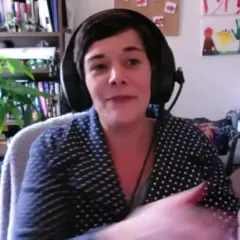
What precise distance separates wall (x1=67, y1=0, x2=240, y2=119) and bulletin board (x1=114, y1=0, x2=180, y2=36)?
0.16 feet

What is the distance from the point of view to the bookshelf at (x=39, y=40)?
2080 millimetres

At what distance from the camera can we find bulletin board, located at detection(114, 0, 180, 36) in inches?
90.5

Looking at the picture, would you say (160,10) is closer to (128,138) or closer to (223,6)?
(223,6)

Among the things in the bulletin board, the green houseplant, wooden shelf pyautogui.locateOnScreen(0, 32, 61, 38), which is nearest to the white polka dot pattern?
the green houseplant

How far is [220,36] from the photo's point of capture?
7.58 feet

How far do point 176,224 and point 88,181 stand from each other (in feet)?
0.91

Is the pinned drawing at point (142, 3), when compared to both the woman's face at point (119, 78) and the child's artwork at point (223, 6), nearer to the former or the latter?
the child's artwork at point (223, 6)

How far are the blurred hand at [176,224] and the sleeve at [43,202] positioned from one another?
0.64 ft

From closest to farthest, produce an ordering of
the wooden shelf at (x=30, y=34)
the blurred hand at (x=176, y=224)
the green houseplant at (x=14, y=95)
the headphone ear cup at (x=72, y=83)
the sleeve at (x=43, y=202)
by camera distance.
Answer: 1. the blurred hand at (x=176, y=224)
2. the sleeve at (x=43, y=202)
3. the headphone ear cup at (x=72, y=83)
4. the green houseplant at (x=14, y=95)
5. the wooden shelf at (x=30, y=34)

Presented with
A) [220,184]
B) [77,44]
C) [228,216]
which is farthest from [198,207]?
[77,44]

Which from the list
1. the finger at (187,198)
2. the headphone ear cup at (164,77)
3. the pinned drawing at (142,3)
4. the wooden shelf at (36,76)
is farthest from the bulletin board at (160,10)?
the finger at (187,198)

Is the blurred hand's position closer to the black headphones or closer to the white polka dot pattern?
the white polka dot pattern

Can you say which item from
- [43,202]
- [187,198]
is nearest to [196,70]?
[43,202]

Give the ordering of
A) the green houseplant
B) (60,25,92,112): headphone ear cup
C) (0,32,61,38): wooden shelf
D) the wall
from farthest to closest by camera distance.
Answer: the wall < (0,32,61,38): wooden shelf < the green houseplant < (60,25,92,112): headphone ear cup
